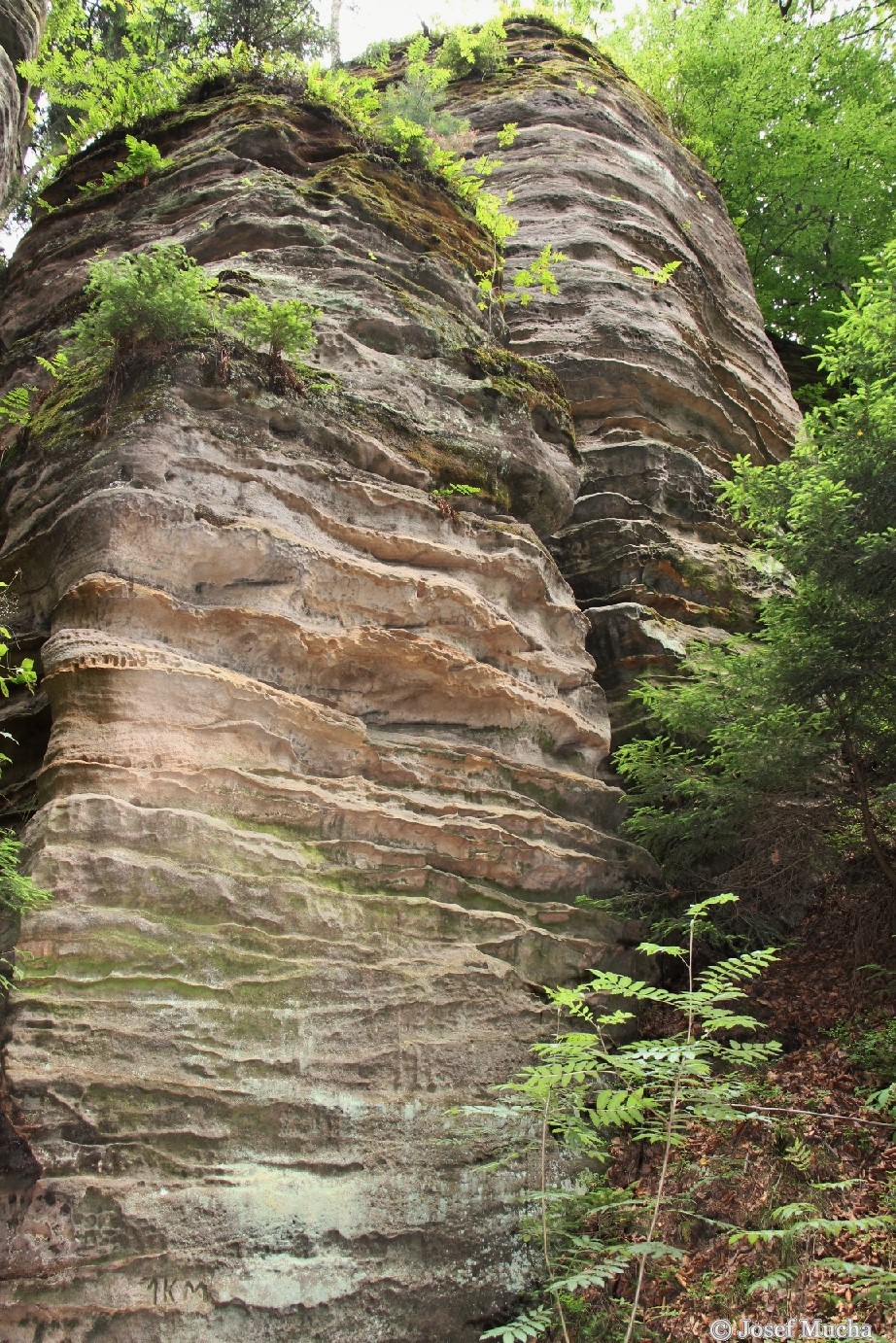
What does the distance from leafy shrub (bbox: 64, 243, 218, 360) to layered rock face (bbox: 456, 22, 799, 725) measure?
4268 millimetres

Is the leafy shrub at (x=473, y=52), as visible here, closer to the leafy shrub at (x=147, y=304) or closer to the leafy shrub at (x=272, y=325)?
the leafy shrub at (x=272, y=325)

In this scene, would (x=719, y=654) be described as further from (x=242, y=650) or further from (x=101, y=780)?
(x=101, y=780)

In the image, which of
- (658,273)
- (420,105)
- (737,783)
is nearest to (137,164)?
(420,105)

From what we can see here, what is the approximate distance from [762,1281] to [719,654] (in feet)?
14.0

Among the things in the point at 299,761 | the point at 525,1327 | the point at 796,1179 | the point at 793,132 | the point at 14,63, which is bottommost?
the point at 525,1327

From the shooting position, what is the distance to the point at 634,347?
1121cm

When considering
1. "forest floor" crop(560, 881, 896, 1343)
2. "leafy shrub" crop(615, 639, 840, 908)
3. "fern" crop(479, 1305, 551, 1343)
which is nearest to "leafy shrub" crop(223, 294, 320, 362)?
"leafy shrub" crop(615, 639, 840, 908)

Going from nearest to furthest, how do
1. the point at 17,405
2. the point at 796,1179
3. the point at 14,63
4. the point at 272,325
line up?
the point at 796,1179, the point at 272,325, the point at 17,405, the point at 14,63

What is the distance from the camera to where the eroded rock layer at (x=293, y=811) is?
4609 mm

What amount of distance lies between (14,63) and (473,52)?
7.22m

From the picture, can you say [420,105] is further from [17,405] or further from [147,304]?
[147,304]

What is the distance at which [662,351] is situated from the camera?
37.1ft

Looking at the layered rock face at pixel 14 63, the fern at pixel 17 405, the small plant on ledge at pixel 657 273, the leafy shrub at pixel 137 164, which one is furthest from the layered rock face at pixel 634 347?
the layered rock face at pixel 14 63

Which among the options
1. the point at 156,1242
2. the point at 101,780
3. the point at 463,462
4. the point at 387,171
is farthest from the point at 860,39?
the point at 156,1242
